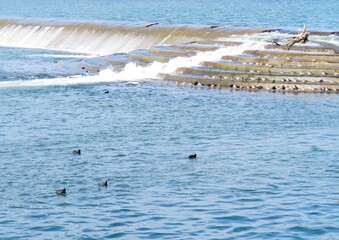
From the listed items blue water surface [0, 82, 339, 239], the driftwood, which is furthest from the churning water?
the driftwood

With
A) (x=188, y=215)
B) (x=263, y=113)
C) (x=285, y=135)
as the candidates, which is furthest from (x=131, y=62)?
(x=188, y=215)

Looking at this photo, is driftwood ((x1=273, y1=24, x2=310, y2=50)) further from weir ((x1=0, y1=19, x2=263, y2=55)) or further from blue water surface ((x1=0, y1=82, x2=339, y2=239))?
weir ((x1=0, y1=19, x2=263, y2=55))

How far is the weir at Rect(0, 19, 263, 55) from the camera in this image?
76.9 meters

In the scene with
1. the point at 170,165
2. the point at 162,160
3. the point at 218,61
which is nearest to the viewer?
the point at 170,165

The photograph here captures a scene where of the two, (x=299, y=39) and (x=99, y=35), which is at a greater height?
(x=99, y=35)

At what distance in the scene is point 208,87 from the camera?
2191 inches

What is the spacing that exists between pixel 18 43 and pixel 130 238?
70537 mm

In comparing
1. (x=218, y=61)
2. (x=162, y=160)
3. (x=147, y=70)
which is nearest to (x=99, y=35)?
(x=147, y=70)

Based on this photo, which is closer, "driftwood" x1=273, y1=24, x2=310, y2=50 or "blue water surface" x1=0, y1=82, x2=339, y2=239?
"blue water surface" x1=0, y1=82, x2=339, y2=239

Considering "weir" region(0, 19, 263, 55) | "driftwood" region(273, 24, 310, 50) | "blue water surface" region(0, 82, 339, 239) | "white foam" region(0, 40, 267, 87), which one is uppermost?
"weir" region(0, 19, 263, 55)

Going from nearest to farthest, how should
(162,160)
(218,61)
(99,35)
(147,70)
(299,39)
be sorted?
(162,160) → (218,61) → (299,39) → (147,70) → (99,35)

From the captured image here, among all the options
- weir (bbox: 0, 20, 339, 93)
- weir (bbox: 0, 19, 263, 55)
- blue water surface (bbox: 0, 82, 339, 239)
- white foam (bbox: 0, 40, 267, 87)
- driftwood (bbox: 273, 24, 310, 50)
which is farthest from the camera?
weir (bbox: 0, 19, 263, 55)

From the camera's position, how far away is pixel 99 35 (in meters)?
85.8

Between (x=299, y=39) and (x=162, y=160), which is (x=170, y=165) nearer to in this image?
(x=162, y=160)
